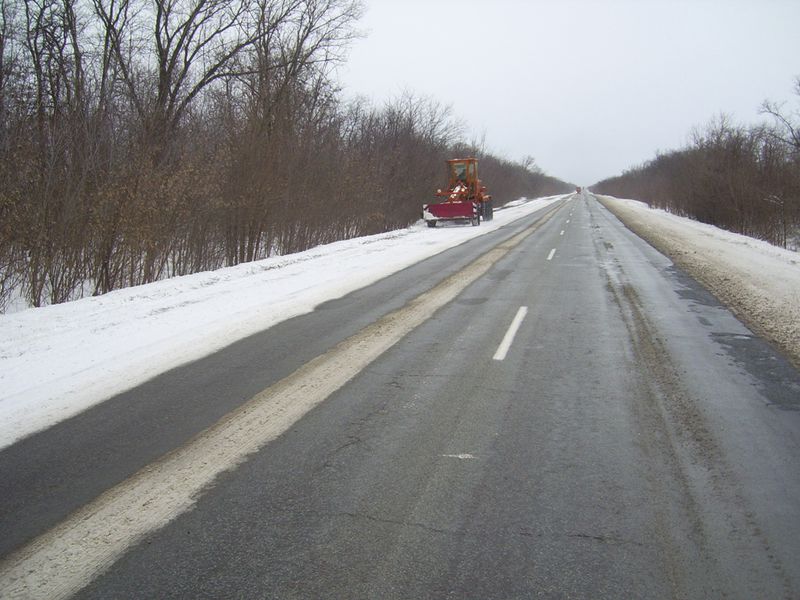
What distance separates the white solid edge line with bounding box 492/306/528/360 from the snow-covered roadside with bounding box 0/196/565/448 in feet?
9.80

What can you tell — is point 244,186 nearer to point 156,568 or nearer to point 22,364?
point 22,364

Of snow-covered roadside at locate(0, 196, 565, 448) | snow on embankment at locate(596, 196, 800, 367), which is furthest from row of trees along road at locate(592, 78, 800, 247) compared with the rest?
snow-covered roadside at locate(0, 196, 565, 448)

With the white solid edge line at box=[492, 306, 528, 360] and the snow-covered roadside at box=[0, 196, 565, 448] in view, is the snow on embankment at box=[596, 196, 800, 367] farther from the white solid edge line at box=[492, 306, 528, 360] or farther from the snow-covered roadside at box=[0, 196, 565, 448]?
the snow-covered roadside at box=[0, 196, 565, 448]

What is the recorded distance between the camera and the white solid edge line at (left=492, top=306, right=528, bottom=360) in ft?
19.1

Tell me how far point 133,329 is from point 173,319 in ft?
2.03

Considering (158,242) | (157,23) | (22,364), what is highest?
(157,23)

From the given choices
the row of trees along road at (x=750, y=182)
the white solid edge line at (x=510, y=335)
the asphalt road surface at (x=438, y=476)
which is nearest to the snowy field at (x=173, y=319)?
the asphalt road surface at (x=438, y=476)

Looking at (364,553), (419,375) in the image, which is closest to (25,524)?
(364,553)

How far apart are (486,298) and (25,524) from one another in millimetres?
6982

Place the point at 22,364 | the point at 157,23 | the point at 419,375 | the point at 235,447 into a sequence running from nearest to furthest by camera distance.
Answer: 1. the point at 235,447
2. the point at 419,375
3. the point at 22,364
4. the point at 157,23

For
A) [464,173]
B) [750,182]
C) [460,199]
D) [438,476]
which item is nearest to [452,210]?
[460,199]

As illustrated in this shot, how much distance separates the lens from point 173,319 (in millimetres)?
7410

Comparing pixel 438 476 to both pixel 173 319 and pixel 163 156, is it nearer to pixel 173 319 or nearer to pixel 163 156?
pixel 173 319

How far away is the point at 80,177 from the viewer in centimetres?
984
